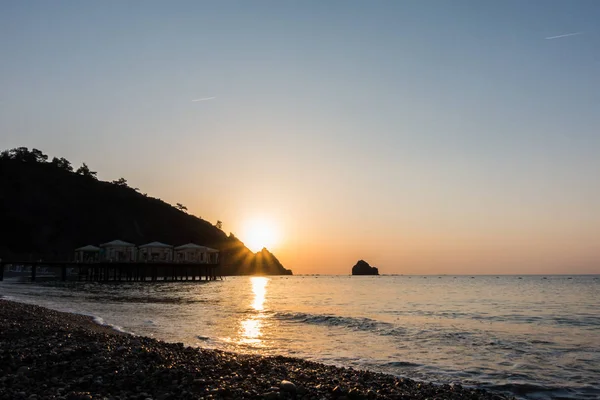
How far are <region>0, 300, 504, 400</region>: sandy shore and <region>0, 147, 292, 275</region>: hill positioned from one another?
425 feet

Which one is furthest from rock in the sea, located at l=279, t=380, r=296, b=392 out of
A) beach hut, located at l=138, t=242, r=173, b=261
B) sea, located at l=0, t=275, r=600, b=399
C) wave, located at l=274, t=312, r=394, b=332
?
beach hut, located at l=138, t=242, r=173, b=261

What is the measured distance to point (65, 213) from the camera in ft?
468

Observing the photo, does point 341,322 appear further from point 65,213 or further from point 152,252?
point 65,213

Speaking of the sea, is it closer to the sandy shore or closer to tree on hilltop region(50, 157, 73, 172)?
the sandy shore

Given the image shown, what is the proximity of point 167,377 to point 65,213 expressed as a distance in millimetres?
148261

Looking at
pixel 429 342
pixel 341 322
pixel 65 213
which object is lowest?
pixel 341 322

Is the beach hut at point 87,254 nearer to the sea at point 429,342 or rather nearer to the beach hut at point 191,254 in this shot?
the beach hut at point 191,254

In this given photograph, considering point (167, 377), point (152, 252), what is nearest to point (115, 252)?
point (152, 252)

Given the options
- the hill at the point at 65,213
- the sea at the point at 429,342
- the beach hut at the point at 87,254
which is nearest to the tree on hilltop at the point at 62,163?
the hill at the point at 65,213

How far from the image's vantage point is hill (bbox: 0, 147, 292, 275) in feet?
437

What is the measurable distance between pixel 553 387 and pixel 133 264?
9040 cm

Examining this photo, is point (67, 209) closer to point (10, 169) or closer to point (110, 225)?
point (110, 225)

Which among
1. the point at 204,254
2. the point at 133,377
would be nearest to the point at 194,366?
the point at 133,377

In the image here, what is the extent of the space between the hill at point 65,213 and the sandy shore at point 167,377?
5103 inches
